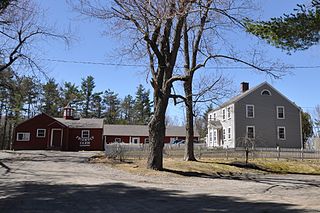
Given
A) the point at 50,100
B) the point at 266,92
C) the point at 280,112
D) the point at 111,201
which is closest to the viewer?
the point at 111,201

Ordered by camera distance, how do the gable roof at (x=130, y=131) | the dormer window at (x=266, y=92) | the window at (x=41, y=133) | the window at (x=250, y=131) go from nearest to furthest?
the window at (x=250, y=131)
the dormer window at (x=266, y=92)
the window at (x=41, y=133)
the gable roof at (x=130, y=131)

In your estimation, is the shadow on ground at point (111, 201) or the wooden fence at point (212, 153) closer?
the shadow on ground at point (111, 201)

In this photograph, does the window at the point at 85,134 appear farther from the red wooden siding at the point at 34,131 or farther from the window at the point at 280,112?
the window at the point at 280,112

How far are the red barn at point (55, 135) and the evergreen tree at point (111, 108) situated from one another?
1340 inches

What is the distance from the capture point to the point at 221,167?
67.7 feet

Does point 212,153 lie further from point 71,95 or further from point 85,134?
point 71,95

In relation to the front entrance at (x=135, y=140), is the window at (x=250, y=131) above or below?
above

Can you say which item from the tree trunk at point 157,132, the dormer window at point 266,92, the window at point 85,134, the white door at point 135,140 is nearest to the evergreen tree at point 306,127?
the dormer window at point 266,92

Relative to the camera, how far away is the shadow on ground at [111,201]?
817 cm

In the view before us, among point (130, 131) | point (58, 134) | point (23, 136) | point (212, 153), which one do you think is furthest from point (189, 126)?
point (130, 131)

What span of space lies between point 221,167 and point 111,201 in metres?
12.4

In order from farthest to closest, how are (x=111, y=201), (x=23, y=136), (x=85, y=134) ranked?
(x=85, y=134), (x=23, y=136), (x=111, y=201)

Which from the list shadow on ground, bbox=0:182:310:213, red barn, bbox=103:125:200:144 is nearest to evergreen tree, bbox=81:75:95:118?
red barn, bbox=103:125:200:144

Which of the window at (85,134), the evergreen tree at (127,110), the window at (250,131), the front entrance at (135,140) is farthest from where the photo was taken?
the evergreen tree at (127,110)
